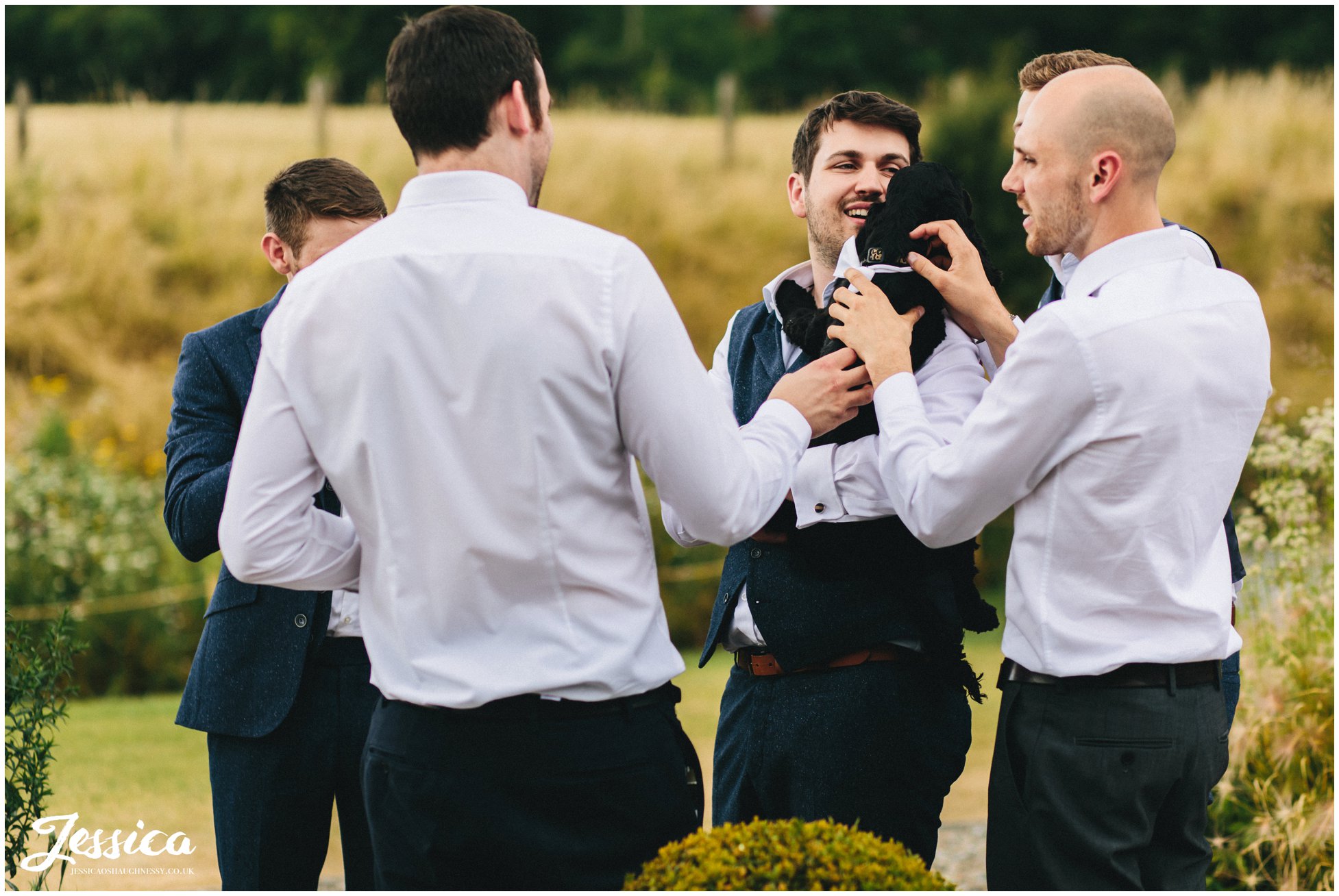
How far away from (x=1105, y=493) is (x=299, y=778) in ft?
5.99

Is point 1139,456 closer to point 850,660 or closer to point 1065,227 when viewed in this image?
point 1065,227

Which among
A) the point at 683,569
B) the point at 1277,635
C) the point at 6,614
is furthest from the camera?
the point at 683,569

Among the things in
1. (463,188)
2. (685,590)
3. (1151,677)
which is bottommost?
(685,590)

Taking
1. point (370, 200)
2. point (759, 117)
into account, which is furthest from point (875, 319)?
point (759, 117)

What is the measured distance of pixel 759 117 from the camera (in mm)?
16688

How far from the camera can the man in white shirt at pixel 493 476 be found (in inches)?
74.4

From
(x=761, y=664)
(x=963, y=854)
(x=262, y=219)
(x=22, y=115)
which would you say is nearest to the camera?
(x=761, y=664)

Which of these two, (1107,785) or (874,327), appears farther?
(874,327)

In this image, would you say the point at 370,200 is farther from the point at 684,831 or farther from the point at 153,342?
the point at 153,342

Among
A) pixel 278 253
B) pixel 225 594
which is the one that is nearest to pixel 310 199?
pixel 278 253

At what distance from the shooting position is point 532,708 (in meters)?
1.97

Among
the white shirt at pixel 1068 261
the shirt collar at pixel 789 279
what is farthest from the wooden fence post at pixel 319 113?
the white shirt at pixel 1068 261

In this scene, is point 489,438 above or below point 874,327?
below

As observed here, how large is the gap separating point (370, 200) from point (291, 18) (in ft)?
64.6
